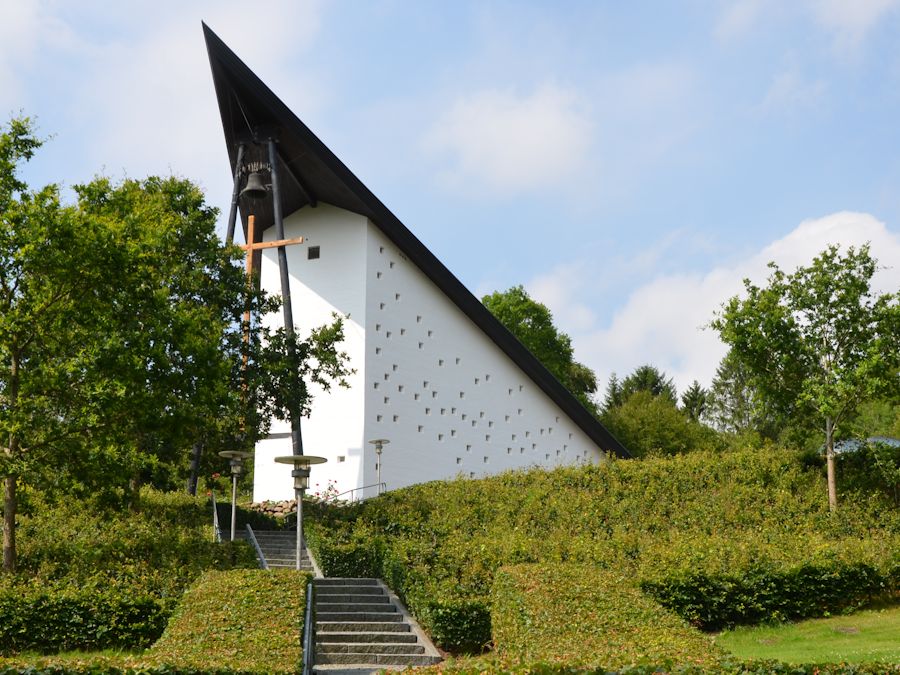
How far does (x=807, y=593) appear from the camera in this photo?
12.2 metres

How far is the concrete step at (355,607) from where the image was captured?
13641mm

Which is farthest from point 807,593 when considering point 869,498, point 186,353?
point 186,353

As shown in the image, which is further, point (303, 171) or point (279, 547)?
point (303, 171)

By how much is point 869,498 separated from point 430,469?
12545mm

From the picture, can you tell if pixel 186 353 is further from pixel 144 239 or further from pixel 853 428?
pixel 853 428

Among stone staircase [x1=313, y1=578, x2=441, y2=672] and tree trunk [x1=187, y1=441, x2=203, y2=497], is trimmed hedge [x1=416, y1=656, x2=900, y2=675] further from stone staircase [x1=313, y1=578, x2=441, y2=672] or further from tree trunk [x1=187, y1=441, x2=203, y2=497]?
tree trunk [x1=187, y1=441, x2=203, y2=497]

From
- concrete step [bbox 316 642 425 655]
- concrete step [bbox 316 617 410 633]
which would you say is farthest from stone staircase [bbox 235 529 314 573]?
concrete step [bbox 316 642 425 655]

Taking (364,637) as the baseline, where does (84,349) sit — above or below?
above

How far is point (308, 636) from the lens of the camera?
32.3 ft

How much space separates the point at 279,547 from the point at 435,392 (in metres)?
9.08

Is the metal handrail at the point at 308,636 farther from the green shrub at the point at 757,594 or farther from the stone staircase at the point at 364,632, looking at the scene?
the green shrub at the point at 757,594

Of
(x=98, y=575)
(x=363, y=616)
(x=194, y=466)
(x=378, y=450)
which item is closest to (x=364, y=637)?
(x=363, y=616)

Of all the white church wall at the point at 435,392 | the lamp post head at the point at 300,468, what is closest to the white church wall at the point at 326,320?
the white church wall at the point at 435,392

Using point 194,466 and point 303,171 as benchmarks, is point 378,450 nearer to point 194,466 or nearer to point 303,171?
point 194,466
